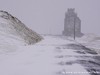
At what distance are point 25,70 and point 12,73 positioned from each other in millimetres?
585

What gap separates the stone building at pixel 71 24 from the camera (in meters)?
73.4

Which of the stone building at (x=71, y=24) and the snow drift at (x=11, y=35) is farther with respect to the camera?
the stone building at (x=71, y=24)

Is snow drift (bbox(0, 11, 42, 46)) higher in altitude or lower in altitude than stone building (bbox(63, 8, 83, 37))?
lower

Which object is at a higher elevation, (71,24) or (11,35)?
(71,24)

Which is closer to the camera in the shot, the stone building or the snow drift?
the snow drift

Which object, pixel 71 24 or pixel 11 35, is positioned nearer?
pixel 11 35

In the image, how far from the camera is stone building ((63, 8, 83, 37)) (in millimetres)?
73438

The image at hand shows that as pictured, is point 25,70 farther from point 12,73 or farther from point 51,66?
point 51,66

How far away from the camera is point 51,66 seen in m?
8.05

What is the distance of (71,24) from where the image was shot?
75.6m

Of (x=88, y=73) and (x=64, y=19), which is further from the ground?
(x=64, y=19)

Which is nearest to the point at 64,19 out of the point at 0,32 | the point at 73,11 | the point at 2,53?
the point at 73,11

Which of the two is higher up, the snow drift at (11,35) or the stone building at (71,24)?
the stone building at (71,24)

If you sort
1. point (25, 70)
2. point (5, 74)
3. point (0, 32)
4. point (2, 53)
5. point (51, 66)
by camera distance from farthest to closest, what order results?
point (0, 32) → point (2, 53) → point (51, 66) → point (25, 70) → point (5, 74)
